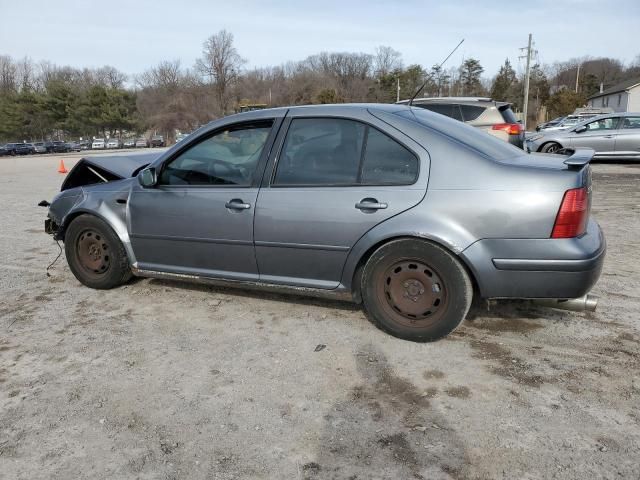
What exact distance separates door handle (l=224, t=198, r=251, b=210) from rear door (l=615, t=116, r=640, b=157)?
1432 cm

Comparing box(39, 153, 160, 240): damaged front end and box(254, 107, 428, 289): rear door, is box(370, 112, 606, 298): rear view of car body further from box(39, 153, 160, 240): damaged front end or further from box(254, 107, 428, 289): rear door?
box(39, 153, 160, 240): damaged front end

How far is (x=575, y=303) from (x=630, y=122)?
13.6 m

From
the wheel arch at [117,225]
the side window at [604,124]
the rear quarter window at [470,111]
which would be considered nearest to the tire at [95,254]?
the wheel arch at [117,225]

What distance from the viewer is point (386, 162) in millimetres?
3357

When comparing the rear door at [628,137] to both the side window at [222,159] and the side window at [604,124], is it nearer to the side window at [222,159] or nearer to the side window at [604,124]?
the side window at [604,124]

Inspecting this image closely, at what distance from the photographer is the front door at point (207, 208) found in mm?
3732

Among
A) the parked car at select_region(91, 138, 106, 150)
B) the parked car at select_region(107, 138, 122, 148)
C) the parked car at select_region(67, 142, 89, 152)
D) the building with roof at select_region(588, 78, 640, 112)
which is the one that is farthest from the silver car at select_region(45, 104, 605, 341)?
the building with roof at select_region(588, 78, 640, 112)

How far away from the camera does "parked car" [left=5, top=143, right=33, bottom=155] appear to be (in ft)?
170

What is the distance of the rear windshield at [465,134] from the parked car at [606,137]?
11458 millimetres

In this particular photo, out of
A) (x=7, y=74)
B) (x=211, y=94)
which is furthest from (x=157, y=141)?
(x=7, y=74)

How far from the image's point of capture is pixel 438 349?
10.9 feet

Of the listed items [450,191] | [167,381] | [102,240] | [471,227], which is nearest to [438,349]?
[471,227]

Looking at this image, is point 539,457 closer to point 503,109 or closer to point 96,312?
Answer: point 96,312

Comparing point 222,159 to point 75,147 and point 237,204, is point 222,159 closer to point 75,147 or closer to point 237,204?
point 237,204
